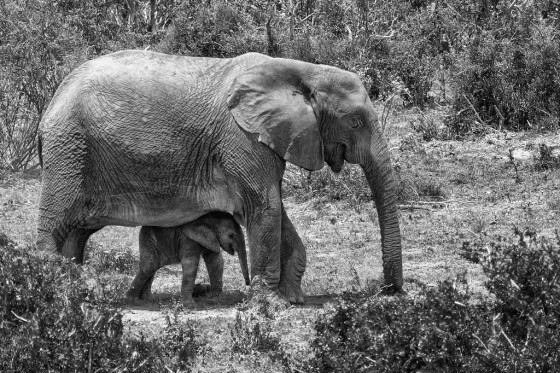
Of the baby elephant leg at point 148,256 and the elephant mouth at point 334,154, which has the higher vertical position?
the elephant mouth at point 334,154

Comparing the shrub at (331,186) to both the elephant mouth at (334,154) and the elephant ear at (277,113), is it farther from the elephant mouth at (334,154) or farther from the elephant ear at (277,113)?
the elephant ear at (277,113)

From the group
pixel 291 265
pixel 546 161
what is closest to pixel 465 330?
pixel 291 265

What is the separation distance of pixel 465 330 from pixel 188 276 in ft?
10.7

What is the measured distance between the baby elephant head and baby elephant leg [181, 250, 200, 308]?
148 mm

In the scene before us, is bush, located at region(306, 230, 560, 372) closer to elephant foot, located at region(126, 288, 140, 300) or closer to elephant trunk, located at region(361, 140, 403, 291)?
elephant trunk, located at region(361, 140, 403, 291)

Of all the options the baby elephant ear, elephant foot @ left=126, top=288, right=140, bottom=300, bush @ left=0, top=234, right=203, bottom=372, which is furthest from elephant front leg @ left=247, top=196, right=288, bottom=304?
bush @ left=0, top=234, right=203, bottom=372

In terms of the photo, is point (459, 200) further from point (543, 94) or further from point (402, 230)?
point (543, 94)

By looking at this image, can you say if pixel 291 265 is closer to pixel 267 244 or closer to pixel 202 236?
pixel 267 244

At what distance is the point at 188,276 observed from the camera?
10891 millimetres

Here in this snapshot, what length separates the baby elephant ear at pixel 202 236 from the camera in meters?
10.9

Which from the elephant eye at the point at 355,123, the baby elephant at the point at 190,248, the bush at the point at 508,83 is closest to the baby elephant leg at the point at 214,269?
the baby elephant at the point at 190,248

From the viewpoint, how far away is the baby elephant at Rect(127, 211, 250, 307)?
35.9 feet

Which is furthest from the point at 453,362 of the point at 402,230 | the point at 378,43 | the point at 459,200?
the point at 378,43

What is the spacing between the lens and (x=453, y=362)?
8.13 metres
